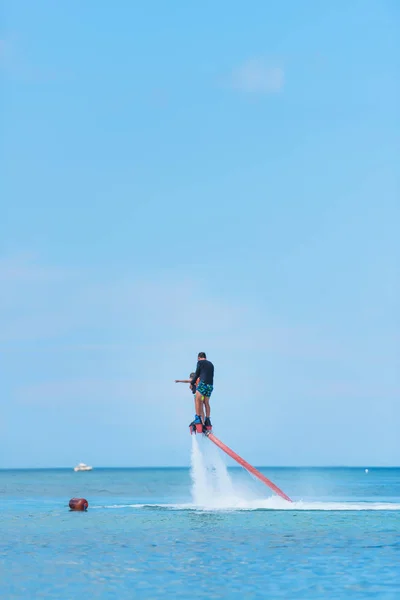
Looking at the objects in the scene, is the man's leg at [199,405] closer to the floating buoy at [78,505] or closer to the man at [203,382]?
the man at [203,382]

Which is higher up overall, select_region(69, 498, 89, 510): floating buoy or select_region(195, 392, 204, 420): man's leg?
select_region(195, 392, 204, 420): man's leg

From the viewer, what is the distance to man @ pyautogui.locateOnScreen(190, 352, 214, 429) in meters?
34.0

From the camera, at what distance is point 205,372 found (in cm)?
3400

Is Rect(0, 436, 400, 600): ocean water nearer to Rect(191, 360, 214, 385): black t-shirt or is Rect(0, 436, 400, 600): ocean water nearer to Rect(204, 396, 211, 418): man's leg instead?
Rect(204, 396, 211, 418): man's leg

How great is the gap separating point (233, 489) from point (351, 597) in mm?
23325

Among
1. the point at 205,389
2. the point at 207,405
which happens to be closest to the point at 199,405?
the point at 207,405

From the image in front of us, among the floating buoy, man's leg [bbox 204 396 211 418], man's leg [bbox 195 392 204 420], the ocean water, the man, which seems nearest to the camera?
the ocean water

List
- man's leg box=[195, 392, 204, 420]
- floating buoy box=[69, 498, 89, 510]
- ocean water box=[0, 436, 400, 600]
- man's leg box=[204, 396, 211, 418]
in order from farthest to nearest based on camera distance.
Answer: floating buoy box=[69, 498, 89, 510], man's leg box=[204, 396, 211, 418], man's leg box=[195, 392, 204, 420], ocean water box=[0, 436, 400, 600]

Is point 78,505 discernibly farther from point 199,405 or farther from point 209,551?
→ point 209,551

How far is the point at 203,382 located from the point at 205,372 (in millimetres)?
370

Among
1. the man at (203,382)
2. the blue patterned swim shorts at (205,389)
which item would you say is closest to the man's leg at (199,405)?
the man at (203,382)

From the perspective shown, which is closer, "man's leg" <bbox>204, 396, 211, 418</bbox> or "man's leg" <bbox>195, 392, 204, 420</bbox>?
"man's leg" <bbox>195, 392, 204, 420</bbox>

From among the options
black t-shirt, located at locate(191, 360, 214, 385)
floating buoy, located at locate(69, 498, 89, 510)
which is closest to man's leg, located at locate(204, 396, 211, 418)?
black t-shirt, located at locate(191, 360, 214, 385)

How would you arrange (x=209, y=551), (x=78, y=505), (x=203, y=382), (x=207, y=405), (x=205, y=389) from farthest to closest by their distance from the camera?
(x=78, y=505) → (x=207, y=405) → (x=205, y=389) → (x=203, y=382) → (x=209, y=551)
